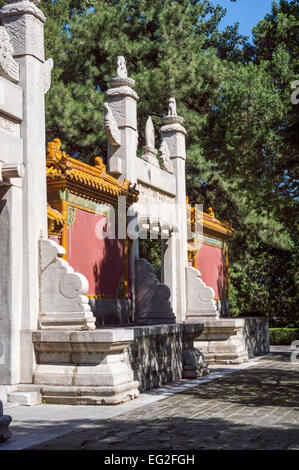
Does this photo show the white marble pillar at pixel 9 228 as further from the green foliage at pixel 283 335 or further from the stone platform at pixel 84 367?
the green foliage at pixel 283 335

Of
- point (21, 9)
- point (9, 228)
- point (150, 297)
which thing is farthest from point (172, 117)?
point (9, 228)

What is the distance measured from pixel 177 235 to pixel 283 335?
11.2 metres

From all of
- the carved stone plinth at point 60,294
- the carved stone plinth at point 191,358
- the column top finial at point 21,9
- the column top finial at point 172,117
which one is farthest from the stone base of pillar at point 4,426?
the column top finial at point 172,117

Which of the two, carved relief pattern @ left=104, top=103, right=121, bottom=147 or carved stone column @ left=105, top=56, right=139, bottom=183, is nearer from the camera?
carved relief pattern @ left=104, top=103, right=121, bottom=147

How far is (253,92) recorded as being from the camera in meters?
15.2

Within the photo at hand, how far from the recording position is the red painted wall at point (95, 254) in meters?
9.61

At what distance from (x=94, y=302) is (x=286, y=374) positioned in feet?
14.7

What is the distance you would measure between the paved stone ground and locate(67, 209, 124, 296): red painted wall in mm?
2303

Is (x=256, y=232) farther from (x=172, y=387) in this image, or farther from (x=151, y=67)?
(x=172, y=387)

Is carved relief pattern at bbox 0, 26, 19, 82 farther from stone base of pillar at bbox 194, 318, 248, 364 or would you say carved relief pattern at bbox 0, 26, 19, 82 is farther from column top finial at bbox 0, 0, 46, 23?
stone base of pillar at bbox 194, 318, 248, 364

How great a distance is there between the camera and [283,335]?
2420 cm

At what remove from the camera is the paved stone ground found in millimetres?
5547

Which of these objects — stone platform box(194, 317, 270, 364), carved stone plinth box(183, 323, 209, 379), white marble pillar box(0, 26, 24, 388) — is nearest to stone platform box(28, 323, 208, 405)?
white marble pillar box(0, 26, 24, 388)

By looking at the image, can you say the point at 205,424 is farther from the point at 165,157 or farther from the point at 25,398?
the point at 165,157
